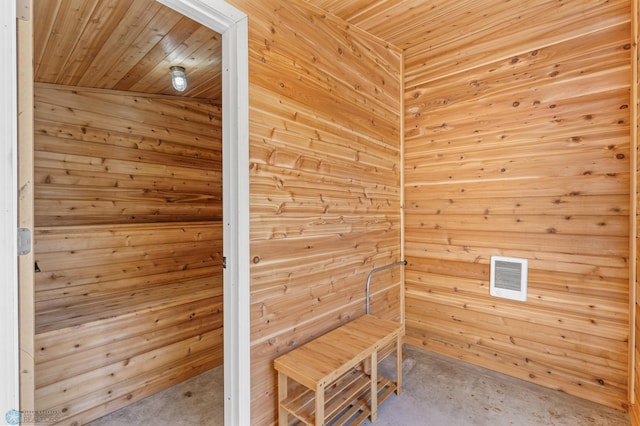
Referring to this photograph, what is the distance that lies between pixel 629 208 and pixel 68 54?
141 inches

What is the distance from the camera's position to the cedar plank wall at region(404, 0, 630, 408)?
1.84 meters

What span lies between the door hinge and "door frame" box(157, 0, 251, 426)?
0.70m

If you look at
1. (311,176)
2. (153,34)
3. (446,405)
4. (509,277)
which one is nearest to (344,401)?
(446,405)

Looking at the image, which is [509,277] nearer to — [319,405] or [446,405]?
[446,405]

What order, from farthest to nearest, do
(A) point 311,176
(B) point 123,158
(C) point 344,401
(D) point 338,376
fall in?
(B) point 123,158 < (A) point 311,176 < (C) point 344,401 < (D) point 338,376

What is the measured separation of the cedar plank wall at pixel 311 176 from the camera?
1.53m

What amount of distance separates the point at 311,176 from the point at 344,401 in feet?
4.26

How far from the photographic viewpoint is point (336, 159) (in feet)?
6.48

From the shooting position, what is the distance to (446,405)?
1.89 meters

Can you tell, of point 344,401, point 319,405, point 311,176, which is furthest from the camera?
point 311,176

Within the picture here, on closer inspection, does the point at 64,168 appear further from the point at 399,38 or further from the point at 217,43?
the point at 399,38
